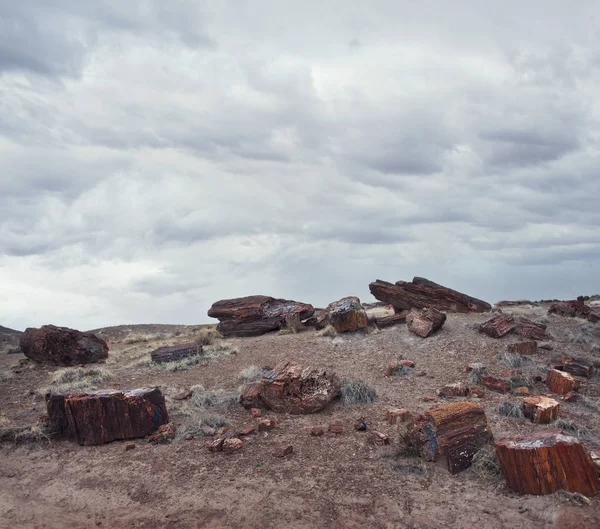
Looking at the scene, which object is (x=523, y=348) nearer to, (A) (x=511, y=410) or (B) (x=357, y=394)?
(A) (x=511, y=410)

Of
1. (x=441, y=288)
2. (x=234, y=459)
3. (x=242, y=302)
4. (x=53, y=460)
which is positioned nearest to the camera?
(x=234, y=459)

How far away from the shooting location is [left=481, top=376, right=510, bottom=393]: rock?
12.2 m

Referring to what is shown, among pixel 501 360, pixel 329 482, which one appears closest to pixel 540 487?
pixel 329 482

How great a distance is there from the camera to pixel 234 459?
927 centimetres

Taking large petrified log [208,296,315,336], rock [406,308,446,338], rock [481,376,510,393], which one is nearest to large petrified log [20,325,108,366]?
large petrified log [208,296,315,336]

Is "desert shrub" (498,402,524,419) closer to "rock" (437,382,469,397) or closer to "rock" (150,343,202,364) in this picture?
"rock" (437,382,469,397)

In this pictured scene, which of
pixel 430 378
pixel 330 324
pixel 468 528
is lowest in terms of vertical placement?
pixel 468 528

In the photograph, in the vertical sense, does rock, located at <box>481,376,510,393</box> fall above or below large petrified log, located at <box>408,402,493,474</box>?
above

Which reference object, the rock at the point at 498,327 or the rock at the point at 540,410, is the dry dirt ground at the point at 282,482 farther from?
Result: the rock at the point at 498,327

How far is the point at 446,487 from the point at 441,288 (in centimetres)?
1410

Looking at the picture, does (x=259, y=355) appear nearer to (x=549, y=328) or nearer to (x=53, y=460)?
(x=53, y=460)

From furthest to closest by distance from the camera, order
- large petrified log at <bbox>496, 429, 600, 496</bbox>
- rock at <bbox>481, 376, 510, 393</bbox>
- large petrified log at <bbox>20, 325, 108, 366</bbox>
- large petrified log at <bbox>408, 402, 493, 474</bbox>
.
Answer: large petrified log at <bbox>20, 325, 108, 366</bbox>
rock at <bbox>481, 376, 510, 393</bbox>
large petrified log at <bbox>408, 402, 493, 474</bbox>
large petrified log at <bbox>496, 429, 600, 496</bbox>

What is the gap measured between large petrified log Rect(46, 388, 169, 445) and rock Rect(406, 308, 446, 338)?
9200mm

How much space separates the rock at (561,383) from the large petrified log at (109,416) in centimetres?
929
